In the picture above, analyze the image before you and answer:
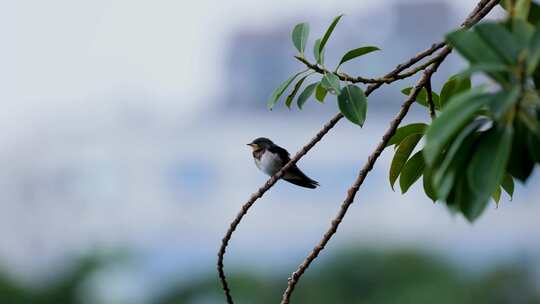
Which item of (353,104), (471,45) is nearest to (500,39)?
(471,45)

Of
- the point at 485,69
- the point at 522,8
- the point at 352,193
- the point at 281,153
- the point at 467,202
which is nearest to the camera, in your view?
the point at 485,69

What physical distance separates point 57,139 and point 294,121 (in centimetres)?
1387

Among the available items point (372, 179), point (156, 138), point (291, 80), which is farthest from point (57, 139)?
point (291, 80)

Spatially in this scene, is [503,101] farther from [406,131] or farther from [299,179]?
[299,179]

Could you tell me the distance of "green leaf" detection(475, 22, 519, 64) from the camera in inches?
73.0

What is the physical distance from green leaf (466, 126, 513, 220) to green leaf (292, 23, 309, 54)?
82 centimetres

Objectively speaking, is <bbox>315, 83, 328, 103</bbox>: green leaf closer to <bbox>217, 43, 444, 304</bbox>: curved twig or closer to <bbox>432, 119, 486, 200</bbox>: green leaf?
<bbox>217, 43, 444, 304</bbox>: curved twig

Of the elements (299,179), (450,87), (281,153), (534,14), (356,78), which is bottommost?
(534,14)

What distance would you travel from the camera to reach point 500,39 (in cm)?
187

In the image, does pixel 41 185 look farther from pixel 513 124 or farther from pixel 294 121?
pixel 513 124

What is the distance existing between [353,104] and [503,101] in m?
0.58

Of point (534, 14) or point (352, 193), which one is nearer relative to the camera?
point (534, 14)

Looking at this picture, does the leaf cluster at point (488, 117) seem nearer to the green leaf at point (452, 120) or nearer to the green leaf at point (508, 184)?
the green leaf at point (452, 120)

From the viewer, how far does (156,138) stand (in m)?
77.3
